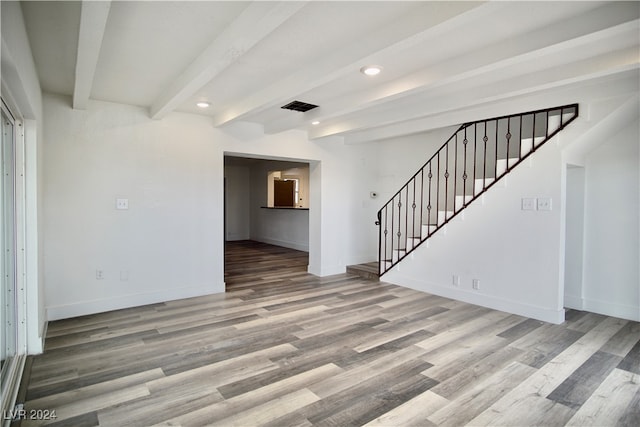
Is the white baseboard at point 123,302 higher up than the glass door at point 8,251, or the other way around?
the glass door at point 8,251

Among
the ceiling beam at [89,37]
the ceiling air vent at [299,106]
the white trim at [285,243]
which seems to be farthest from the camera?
the white trim at [285,243]

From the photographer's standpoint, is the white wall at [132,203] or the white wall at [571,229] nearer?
the white wall at [571,229]

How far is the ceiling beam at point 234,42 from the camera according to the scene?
1.83 meters

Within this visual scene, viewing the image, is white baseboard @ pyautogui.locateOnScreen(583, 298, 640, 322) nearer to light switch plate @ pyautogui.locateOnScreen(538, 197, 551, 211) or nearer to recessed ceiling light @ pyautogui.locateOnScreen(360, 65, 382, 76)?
light switch plate @ pyautogui.locateOnScreen(538, 197, 551, 211)

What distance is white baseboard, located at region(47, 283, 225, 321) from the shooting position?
379cm

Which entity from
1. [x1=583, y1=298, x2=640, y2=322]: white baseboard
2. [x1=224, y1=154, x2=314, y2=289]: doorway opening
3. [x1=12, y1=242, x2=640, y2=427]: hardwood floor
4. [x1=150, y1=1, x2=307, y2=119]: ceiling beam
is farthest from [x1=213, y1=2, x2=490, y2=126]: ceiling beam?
[x1=224, y1=154, x2=314, y2=289]: doorway opening

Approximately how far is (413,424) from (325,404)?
21.5 inches

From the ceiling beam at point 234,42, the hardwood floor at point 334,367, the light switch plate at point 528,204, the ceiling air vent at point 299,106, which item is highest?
the ceiling air vent at point 299,106

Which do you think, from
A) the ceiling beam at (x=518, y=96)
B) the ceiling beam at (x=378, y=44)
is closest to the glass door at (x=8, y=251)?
the ceiling beam at (x=378, y=44)

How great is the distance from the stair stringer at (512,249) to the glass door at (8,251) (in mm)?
4504

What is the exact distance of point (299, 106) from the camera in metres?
4.13

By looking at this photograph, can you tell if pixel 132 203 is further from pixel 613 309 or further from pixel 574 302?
pixel 613 309

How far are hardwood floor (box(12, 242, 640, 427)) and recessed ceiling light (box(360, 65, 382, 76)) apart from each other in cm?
240

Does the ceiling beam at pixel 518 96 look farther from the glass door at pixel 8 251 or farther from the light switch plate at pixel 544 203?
the glass door at pixel 8 251
